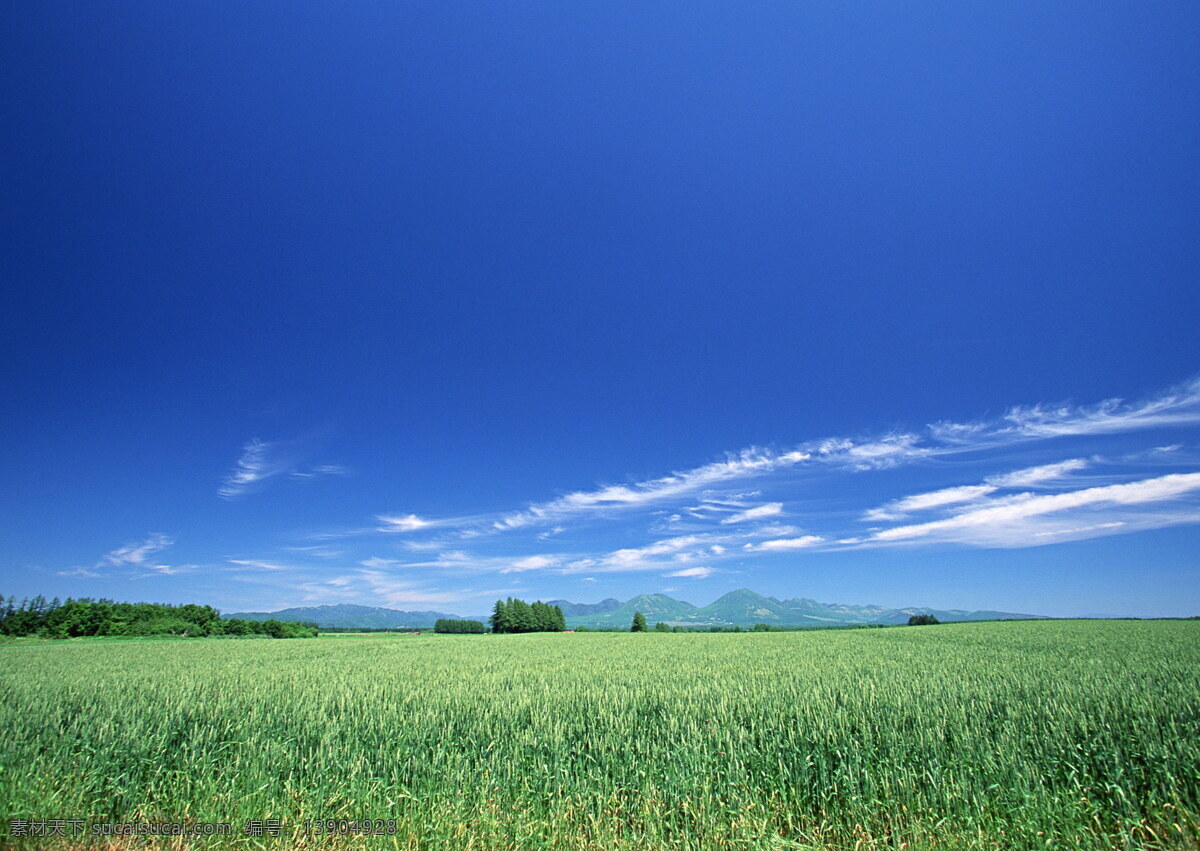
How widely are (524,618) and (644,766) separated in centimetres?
10427

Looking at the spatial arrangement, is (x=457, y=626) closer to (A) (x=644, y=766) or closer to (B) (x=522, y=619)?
(B) (x=522, y=619)

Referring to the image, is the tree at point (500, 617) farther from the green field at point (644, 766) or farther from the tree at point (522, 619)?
the green field at point (644, 766)

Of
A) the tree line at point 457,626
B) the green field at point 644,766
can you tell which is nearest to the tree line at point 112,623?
the tree line at point 457,626

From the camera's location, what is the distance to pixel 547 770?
657 cm

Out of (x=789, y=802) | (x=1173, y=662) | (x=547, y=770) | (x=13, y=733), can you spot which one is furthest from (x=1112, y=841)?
(x=1173, y=662)

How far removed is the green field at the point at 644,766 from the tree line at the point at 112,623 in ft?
248

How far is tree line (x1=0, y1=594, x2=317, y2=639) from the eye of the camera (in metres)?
70.2

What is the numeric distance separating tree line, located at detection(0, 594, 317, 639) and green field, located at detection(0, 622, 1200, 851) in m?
75.7

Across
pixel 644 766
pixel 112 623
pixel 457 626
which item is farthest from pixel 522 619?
pixel 644 766

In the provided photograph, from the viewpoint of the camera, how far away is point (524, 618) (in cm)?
10169

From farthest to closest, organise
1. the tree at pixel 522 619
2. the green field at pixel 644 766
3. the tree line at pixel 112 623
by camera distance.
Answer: the tree at pixel 522 619 < the tree line at pixel 112 623 < the green field at pixel 644 766

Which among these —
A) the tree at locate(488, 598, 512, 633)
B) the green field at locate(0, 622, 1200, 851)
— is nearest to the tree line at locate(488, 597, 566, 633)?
the tree at locate(488, 598, 512, 633)

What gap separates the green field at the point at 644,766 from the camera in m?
5.39

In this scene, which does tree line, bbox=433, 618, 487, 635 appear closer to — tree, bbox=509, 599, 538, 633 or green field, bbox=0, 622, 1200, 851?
tree, bbox=509, 599, 538, 633
